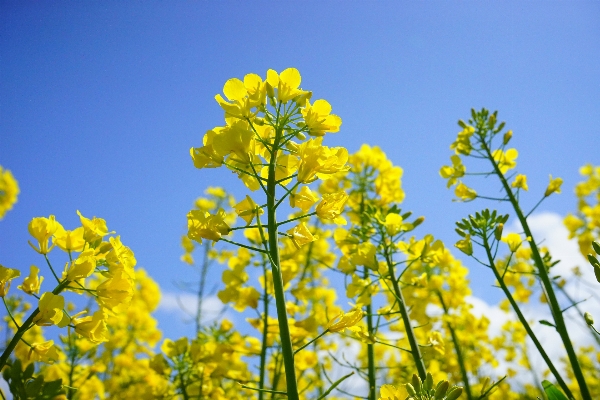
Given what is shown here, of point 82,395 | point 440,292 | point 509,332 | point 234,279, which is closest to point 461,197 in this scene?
point 440,292

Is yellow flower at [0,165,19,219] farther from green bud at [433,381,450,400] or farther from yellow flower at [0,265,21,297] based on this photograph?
green bud at [433,381,450,400]

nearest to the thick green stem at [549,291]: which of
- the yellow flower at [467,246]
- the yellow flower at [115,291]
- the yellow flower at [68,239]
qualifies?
the yellow flower at [467,246]

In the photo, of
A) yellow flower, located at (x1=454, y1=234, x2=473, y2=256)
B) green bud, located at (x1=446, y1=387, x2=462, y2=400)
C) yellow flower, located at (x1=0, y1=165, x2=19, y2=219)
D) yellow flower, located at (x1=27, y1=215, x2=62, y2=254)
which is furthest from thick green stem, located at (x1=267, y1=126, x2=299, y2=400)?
yellow flower, located at (x1=0, y1=165, x2=19, y2=219)

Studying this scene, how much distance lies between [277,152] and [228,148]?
0.29 metres

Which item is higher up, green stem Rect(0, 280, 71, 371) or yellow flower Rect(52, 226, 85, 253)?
yellow flower Rect(52, 226, 85, 253)

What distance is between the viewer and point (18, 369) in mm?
1265

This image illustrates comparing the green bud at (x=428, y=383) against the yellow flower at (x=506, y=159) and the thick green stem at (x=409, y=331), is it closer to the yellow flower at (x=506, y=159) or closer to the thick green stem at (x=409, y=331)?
the thick green stem at (x=409, y=331)

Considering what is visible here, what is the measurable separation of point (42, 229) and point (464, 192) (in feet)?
11.7

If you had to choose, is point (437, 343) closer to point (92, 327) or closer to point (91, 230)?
point (92, 327)

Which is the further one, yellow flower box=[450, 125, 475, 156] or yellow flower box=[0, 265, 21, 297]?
yellow flower box=[450, 125, 475, 156]

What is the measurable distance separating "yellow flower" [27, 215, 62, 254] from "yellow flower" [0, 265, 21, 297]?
152mm

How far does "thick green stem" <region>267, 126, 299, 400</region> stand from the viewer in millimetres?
1590

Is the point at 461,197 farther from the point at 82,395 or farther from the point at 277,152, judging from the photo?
the point at 82,395

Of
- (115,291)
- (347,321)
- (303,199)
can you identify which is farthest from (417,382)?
(115,291)
